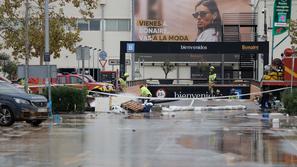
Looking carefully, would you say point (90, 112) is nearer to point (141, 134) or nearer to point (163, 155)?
point (141, 134)

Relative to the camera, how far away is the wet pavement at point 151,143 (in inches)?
473

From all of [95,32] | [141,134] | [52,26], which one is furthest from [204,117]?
[95,32]

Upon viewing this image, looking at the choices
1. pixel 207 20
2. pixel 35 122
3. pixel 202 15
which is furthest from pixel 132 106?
pixel 202 15

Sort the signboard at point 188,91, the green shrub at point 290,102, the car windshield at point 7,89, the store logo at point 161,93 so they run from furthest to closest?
the signboard at point 188,91 → the store logo at point 161,93 → the green shrub at point 290,102 → the car windshield at point 7,89

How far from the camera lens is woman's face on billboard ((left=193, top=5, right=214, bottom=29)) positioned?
7606 centimetres

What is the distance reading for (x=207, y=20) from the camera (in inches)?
2990

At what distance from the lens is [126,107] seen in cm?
2753

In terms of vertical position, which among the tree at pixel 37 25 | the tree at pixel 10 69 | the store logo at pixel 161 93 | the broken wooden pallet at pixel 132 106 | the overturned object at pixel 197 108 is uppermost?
the tree at pixel 37 25

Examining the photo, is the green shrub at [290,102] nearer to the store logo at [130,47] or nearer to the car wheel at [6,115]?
the car wheel at [6,115]

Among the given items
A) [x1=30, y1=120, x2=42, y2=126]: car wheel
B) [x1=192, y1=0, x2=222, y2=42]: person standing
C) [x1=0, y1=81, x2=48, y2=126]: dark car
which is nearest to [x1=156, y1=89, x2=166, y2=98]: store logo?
[x1=30, y1=120, x2=42, y2=126]: car wheel

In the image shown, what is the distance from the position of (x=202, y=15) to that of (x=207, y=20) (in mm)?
1020

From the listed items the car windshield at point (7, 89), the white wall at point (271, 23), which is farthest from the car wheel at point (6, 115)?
the white wall at point (271, 23)

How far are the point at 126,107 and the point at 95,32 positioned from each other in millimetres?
52680

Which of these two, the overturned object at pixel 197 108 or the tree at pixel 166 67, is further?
the tree at pixel 166 67
